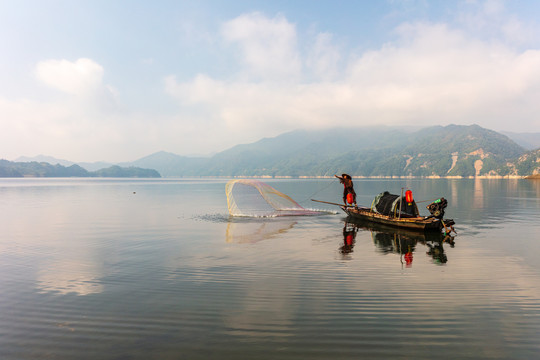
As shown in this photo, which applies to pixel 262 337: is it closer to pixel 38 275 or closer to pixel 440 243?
pixel 38 275

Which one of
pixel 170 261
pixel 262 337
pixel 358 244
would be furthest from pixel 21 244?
pixel 358 244

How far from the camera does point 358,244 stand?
88.8 ft

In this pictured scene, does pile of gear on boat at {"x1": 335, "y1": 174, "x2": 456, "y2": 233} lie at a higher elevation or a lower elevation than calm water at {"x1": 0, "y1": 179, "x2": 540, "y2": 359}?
higher

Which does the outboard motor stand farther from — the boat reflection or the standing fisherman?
the standing fisherman

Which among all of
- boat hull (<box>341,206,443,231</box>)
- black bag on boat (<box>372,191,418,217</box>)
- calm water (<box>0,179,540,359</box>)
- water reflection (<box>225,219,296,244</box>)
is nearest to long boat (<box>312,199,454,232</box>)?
boat hull (<box>341,206,443,231</box>)

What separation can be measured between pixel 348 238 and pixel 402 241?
15.2 feet

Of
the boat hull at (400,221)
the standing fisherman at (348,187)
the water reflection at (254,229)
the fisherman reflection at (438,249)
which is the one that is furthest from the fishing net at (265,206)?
the fisherman reflection at (438,249)

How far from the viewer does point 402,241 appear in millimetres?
28422

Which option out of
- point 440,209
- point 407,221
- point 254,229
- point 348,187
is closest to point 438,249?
point 440,209

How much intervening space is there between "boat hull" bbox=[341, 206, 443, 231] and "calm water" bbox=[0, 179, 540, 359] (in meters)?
3.71

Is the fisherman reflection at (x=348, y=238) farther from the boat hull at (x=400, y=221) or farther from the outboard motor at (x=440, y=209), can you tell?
the outboard motor at (x=440, y=209)

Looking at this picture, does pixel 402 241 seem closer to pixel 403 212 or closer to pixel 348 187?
pixel 403 212

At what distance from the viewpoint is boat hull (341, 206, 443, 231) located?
30.9 meters

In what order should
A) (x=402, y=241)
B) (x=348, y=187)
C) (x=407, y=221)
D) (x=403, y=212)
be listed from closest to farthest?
1. (x=402, y=241)
2. (x=407, y=221)
3. (x=403, y=212)
4. (x=348, y=187)
